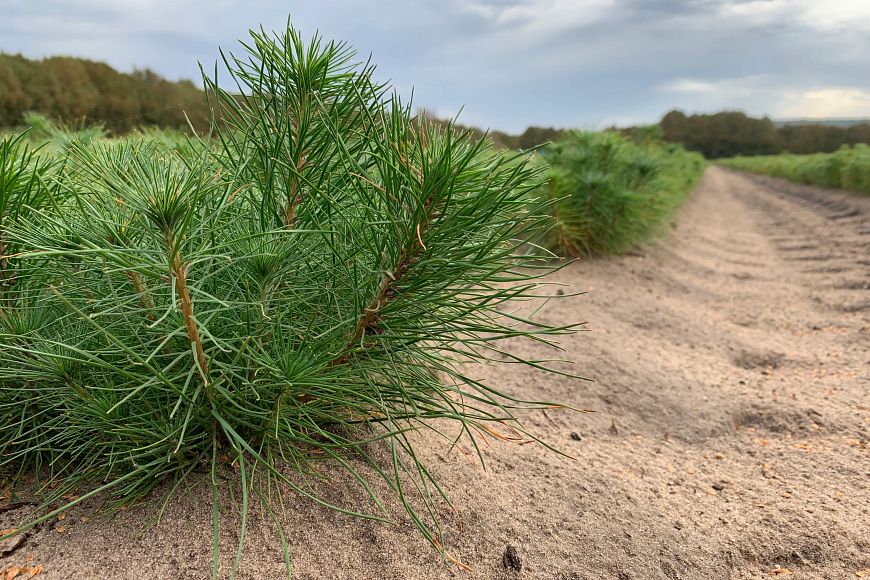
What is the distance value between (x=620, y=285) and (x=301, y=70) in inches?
140

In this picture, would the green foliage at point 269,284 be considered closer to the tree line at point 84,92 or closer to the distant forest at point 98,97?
the distant forest at point 98,97

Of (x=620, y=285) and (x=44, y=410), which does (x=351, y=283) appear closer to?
(x=44, y=410)

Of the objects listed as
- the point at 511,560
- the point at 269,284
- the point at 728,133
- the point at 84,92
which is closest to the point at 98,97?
the point at 84,92

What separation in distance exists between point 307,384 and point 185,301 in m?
0.25

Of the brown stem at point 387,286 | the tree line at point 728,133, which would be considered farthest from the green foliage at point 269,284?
the tree line at point 728,133

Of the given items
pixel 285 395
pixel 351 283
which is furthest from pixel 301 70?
pixel 285 395

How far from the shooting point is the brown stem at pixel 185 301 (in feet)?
2.73

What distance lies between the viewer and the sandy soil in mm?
1093

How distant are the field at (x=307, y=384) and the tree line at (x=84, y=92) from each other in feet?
23.2

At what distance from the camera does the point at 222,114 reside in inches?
45.7

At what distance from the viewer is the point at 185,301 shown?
2.80 feet

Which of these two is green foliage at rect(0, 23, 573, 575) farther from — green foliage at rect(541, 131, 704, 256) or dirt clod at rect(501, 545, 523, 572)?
green foliage at rect(541, 131, 704, 256)

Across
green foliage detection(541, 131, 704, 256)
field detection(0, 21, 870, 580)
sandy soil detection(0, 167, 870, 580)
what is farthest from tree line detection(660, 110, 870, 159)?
field detection(0, 21, 870, 580)

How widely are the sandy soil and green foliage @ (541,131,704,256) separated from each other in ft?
3.46
